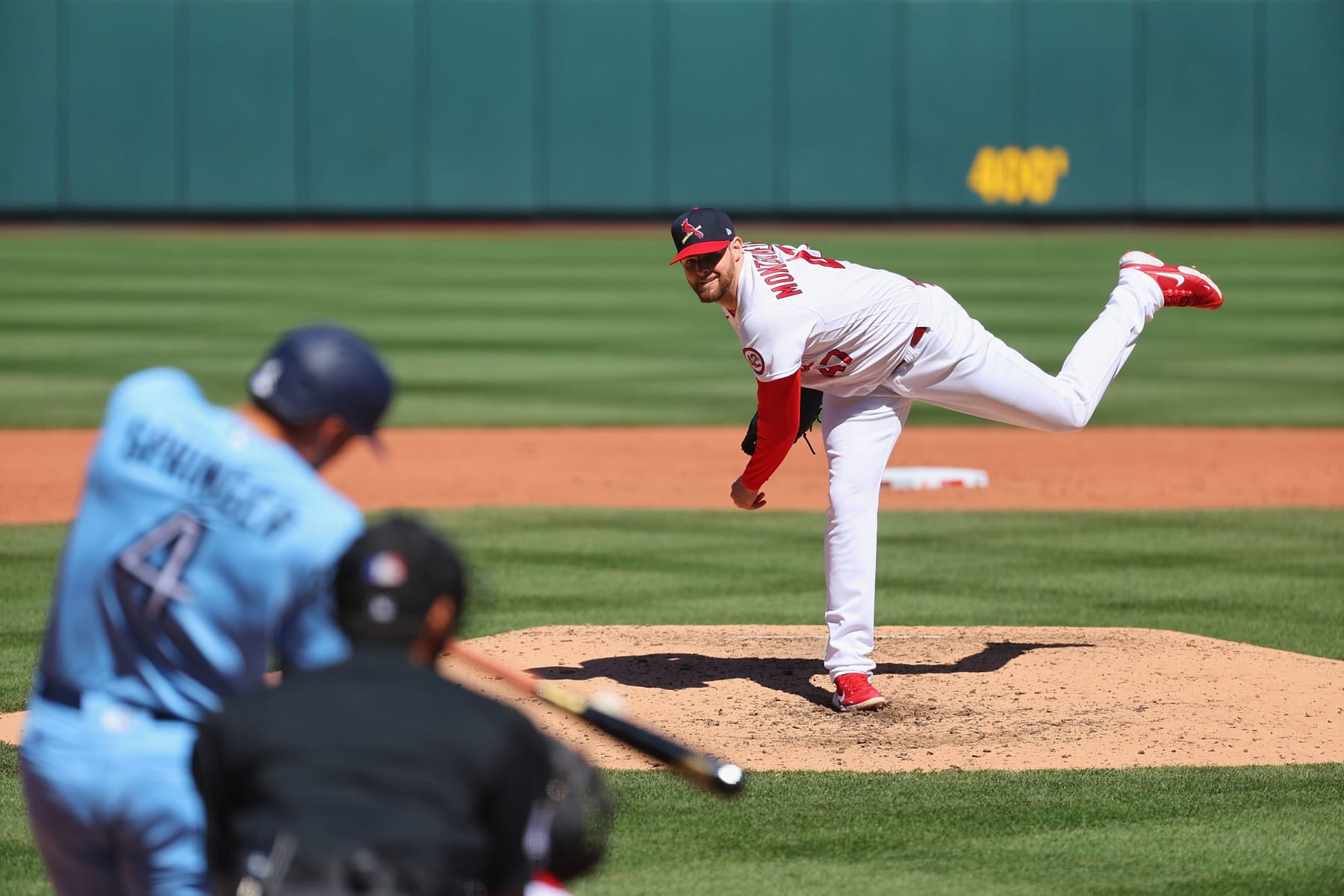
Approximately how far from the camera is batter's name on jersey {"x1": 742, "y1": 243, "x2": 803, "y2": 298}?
19.9 feet

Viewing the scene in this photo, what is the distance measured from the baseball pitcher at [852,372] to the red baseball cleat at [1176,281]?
2.07ft

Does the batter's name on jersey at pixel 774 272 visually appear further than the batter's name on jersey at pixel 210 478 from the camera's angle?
Yes

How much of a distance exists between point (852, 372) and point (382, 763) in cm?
403

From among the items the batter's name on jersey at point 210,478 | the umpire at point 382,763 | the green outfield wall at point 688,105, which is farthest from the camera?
the green outfield wall at point 688,105

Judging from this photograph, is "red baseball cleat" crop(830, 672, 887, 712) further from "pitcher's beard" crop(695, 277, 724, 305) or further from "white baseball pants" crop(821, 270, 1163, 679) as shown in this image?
"pitcher's beard" crop(695, 277, 724, 305)

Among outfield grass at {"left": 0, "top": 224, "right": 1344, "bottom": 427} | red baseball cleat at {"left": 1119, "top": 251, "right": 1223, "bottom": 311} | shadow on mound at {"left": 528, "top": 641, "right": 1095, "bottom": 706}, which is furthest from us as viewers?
outfield grass at {"left": 0, "top": 224, "right": 1344, "bottom": 427}

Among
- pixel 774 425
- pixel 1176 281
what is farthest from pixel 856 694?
pixel 1176 281

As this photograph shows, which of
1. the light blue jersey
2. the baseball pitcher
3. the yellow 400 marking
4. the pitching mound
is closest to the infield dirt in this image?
the pitching mound

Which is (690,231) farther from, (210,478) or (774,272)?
(210,478)

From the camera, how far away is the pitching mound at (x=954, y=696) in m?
5.86

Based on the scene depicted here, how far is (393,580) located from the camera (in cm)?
249

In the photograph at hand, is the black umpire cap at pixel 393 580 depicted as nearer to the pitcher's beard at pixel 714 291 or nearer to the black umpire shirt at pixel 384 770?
the black umpire shirt at pixel 384 770

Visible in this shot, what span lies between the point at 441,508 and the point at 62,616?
26.9ft

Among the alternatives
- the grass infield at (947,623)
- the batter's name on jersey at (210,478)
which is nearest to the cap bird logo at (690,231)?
the grass infield at (947,623)
